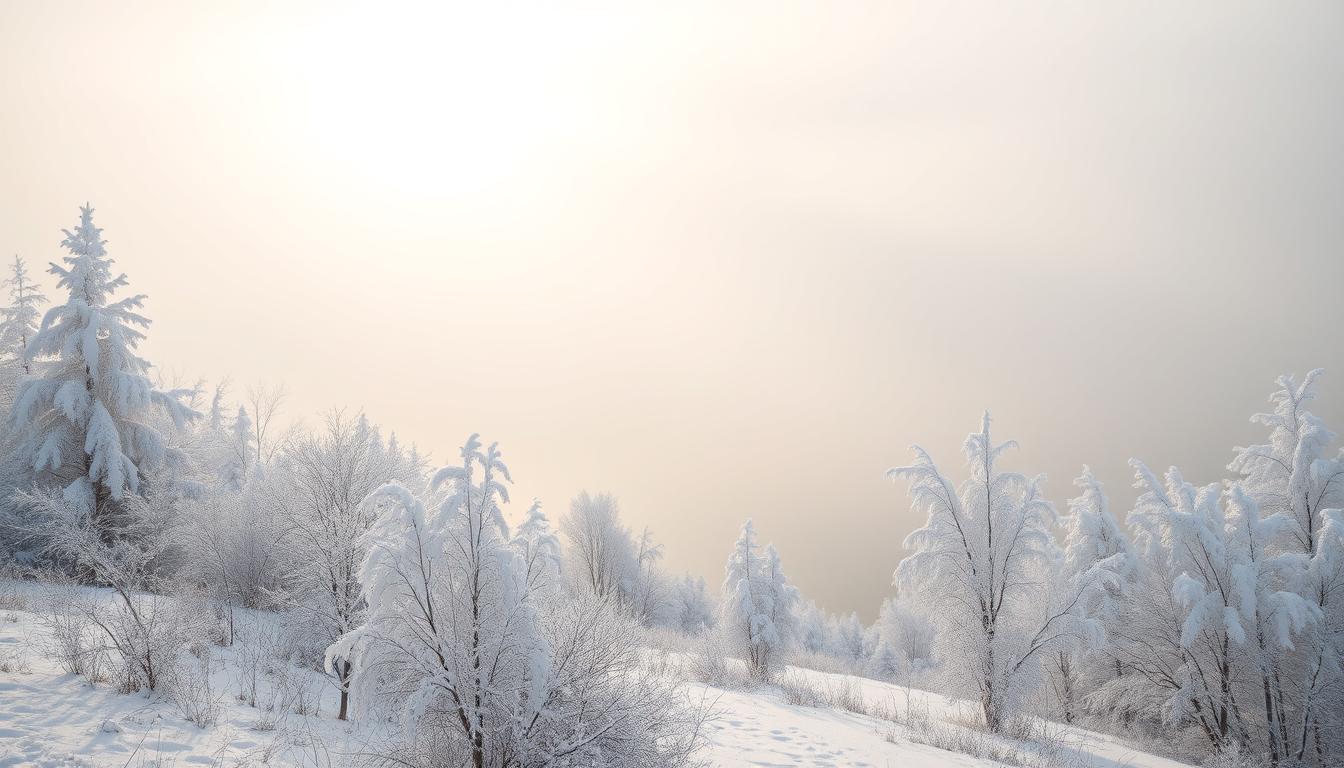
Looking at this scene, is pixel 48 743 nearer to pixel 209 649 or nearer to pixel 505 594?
pixel 505 594

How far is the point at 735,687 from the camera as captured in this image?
666 inches

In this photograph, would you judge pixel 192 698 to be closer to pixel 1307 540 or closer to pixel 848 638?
pixel 1307 540

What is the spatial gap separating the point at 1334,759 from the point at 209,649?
2662 centimetres

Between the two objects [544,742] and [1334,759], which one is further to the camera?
[1334,759]

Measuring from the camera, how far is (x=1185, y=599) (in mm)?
17625

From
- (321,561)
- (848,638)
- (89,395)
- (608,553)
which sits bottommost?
(848,638)

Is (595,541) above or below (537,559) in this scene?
below

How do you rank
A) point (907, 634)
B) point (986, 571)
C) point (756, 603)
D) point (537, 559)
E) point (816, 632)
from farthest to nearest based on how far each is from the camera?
1. point (816, 632)
2. point (907, 634)
3. point (756, 603)
4. point (986, 571)
5. point (537, 559)

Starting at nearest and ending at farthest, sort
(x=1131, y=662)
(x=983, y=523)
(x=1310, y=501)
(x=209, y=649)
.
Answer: (x=209, y=649)
(x=983, y=523)
(x=1310, y=501)
(x=1131, y=662)

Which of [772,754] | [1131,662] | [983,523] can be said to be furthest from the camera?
[1131,662]

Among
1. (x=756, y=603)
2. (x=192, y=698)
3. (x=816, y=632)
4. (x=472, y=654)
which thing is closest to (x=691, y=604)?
(x=816, y=632)

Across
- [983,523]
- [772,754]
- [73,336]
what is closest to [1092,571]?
[983,523]

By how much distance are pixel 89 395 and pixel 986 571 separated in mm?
25098

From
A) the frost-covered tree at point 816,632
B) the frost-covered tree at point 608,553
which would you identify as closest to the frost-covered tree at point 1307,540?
the frost-covered tree at point 608,553
